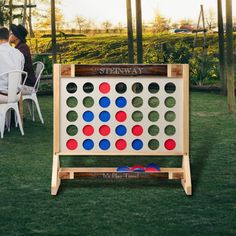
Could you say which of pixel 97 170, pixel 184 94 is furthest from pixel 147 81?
pixel 97 170

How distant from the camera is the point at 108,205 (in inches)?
191

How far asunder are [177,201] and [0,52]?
13.3 ft

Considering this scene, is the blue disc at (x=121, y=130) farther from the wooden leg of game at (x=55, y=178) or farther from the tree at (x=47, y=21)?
the tree at (x=47, y=21)

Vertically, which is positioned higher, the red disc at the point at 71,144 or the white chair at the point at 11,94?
the white chair at the point at 11,94

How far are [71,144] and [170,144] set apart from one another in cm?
76

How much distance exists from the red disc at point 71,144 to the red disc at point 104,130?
0.69ft

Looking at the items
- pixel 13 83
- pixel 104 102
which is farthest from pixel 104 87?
pixel 13 83

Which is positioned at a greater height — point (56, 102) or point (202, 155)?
point (56, 102)

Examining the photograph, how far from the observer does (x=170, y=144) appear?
534 cm

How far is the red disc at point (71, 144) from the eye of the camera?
5.31 m

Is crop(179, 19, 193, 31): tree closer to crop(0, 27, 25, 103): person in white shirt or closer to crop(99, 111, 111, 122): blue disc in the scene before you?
crop(0, 27, 25, 103): person in white shirt

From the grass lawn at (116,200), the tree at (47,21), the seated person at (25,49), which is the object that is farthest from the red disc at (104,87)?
the tree at (47,21)

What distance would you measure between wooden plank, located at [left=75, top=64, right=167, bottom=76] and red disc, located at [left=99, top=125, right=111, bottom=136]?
0.41 metres

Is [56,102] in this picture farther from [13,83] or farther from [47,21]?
[47,21]
